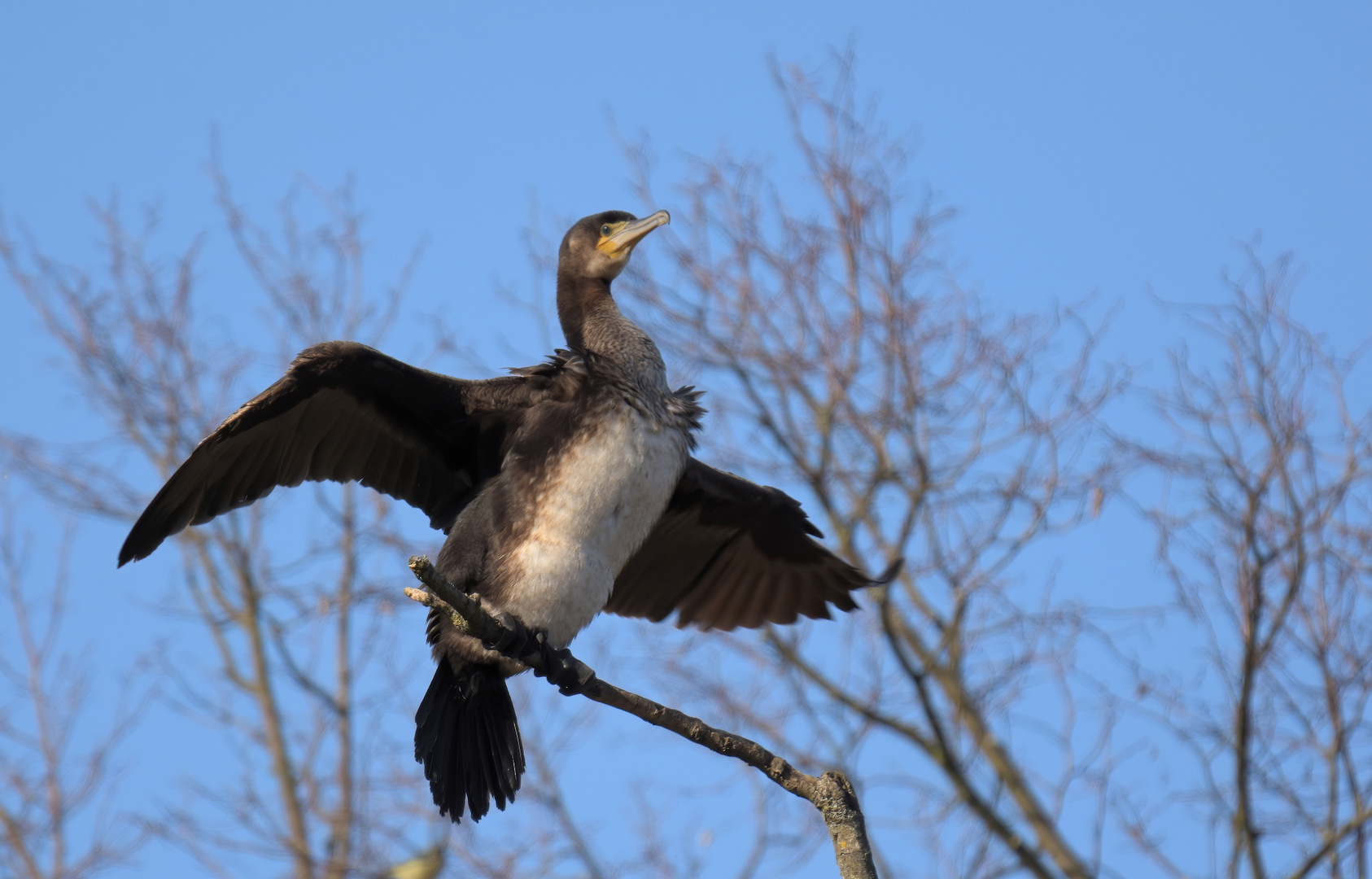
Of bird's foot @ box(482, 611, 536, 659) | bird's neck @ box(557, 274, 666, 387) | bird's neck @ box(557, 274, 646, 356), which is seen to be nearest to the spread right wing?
bird's neck @ box(557, 274, 666, 387)

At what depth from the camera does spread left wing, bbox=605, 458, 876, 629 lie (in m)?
5.20

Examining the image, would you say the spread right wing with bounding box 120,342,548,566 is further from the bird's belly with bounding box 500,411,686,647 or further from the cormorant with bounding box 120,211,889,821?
the bird's belly with bounding box 500,411,686,647

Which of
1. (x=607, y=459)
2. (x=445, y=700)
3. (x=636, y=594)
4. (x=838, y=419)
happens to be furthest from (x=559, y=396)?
(x=838, y=419)

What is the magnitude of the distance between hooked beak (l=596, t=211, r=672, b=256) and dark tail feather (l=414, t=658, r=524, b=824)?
1.67 m

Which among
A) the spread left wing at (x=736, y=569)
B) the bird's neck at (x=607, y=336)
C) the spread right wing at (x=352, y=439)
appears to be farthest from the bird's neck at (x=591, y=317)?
the spread left wing at (x=736, y=569)

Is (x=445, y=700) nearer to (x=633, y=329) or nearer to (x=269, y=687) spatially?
(x=633, y=329)

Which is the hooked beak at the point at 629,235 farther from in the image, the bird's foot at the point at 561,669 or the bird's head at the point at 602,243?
the bird's foot at the point at 561,669

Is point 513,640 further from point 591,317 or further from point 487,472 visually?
point 591,317

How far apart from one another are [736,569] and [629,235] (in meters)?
1.35

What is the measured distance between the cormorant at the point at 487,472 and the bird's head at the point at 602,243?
20 centimetres

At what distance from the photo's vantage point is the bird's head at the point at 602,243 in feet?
16.5

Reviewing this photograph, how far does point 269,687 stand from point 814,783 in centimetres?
685

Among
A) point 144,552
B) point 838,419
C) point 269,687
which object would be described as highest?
point 838,419

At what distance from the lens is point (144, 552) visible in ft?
13.9
